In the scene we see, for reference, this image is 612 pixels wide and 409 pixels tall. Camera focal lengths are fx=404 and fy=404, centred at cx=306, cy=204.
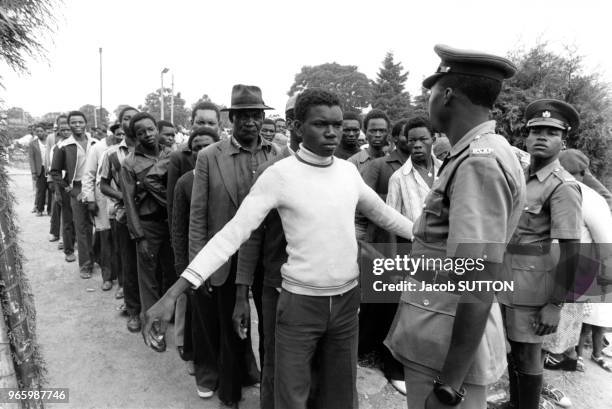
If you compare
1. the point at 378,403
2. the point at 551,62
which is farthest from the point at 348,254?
the point at 551,62

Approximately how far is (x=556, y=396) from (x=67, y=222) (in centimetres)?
667

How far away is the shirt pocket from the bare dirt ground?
120 cm

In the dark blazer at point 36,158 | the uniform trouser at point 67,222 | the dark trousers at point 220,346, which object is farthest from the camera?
the dark blazer at point 36,158

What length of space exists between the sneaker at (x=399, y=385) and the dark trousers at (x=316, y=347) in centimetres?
121

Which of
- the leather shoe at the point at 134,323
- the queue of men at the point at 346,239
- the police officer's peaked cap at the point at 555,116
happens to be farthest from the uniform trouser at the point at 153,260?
the police officer's peaked cap at the point at 555,116

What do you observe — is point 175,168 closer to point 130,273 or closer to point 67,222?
point 130,273

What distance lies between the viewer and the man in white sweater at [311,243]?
2078 millimetres

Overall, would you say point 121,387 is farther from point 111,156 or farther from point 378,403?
point 111,156

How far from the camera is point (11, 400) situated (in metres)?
2.14

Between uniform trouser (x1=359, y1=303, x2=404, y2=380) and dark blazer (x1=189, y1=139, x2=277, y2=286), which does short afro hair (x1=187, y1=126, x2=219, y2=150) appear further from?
uniform trouser (x1=359, y1=303, x2=404, y2=380)

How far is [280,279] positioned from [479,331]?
1256 mm

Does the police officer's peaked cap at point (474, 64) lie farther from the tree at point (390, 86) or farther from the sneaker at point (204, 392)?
the tree at point (390, 86)

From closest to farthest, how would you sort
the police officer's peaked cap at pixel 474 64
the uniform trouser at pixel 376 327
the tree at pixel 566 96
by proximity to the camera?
the police officer's peaked cap at pixel 474 64 → the uniform trouser at pixel 376 327 → the tree at pixel 566 96

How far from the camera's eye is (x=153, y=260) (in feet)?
13.1
